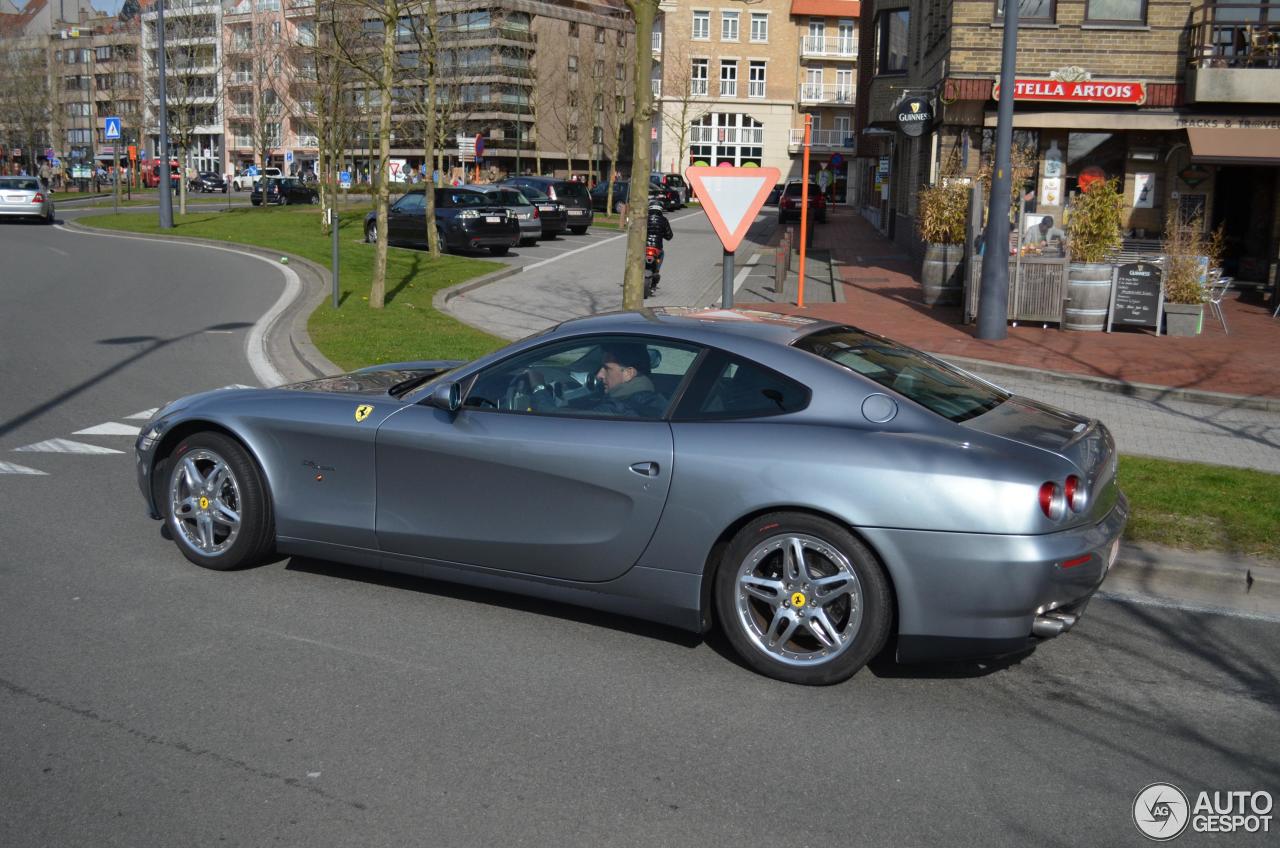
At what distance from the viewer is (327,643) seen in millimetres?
5355

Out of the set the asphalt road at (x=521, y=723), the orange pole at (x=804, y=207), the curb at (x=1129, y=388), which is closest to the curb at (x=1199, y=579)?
the asphalt road at (x=521, y=723)

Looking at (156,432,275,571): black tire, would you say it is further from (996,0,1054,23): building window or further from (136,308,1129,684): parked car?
(996,0,1054,23): building window

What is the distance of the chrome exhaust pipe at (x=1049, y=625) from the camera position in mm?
4742

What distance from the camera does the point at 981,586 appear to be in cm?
468

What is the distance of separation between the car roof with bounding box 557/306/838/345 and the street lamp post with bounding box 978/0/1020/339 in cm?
1011

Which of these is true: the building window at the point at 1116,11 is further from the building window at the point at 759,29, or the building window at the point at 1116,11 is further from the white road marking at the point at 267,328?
the building window at the point at 759,29

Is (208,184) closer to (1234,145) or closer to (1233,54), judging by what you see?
(1233,54)

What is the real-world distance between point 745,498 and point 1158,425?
7340mm

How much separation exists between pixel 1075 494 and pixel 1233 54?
68.3ft

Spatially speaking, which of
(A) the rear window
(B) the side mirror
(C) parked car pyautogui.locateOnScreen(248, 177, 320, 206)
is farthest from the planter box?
(C) parked car pyautogui.locateOnScreen(248, 177, 320, 206)

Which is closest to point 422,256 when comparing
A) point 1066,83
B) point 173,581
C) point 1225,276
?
point 1066,83

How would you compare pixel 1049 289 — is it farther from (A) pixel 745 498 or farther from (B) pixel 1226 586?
(A) pixel 745 498

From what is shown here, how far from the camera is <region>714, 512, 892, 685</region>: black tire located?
4.84 metres

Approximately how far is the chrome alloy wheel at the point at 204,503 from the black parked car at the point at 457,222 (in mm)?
22226
